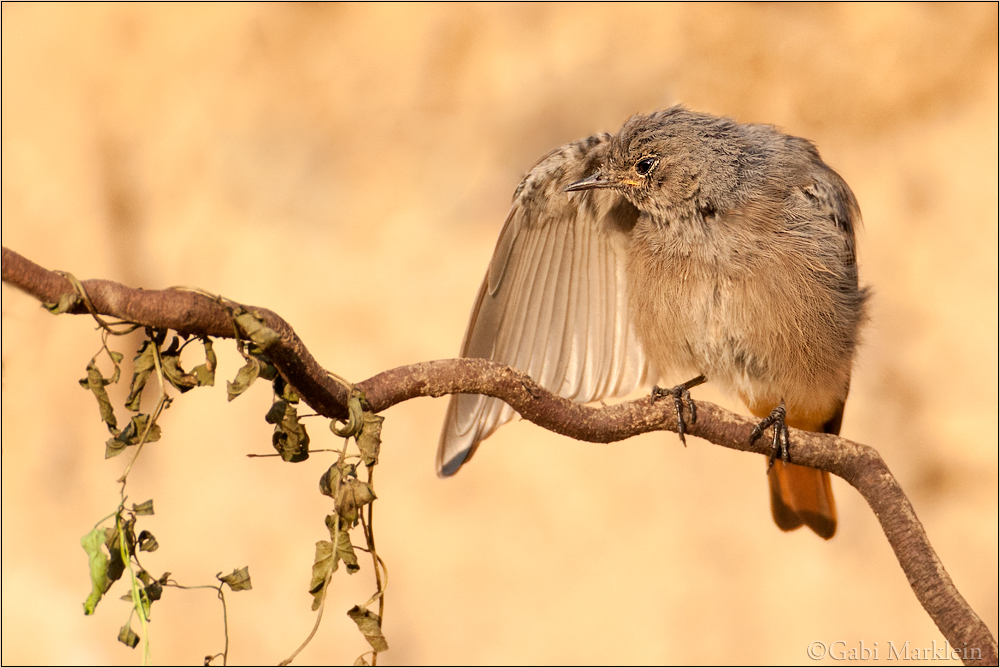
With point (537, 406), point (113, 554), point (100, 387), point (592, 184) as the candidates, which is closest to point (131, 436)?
point (100, 387)

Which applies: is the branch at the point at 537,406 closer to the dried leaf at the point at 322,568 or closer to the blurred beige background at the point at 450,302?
the dried leaf at the point at 322,568

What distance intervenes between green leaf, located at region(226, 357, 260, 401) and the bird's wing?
6.06 feet

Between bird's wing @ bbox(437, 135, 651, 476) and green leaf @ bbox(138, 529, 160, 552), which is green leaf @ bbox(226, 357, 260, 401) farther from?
bird's wing @ bbox(437, 135, 651, 476)

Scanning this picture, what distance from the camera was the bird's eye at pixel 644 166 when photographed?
335 cm

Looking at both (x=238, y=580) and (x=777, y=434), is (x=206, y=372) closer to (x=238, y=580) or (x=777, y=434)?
(x=238, y=580)

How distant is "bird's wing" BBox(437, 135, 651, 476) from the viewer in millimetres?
3588

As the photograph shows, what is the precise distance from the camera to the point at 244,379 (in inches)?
64.4

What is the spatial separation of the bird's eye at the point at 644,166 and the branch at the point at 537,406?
107 cm

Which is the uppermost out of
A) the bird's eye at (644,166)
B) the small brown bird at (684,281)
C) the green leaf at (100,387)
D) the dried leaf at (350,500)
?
the bird's eye at (644,166)

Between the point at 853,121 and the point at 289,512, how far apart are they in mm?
4186

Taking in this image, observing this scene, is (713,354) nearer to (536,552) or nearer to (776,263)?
(776,263)

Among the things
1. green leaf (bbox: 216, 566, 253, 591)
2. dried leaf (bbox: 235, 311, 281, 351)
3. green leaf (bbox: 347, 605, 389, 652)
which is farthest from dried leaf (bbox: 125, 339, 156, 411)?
green leaf (bbox: 347, 605, 389, 652)

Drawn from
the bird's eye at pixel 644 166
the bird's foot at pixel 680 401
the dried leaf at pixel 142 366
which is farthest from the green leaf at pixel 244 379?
the bird's eye at pixel 644 166

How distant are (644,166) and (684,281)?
1.67 feet
